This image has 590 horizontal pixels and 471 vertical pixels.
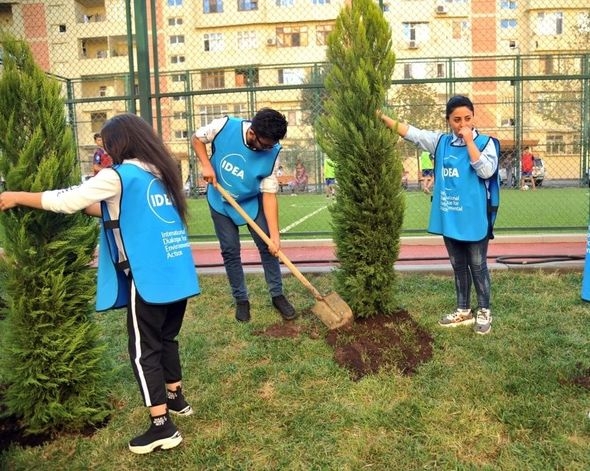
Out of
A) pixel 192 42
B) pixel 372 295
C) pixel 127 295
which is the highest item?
pixel 192 42

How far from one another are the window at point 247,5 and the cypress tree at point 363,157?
3885 centimetres

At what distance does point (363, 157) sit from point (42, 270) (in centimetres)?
237

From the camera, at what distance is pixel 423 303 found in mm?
5156

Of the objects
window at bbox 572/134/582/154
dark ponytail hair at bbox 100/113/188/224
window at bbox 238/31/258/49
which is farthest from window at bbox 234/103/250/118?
window at bbox 238/31/258/49

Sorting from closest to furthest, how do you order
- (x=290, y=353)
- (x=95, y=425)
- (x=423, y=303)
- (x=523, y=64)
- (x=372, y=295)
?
(x=95, y=425) < (x=290, y=353) < (x=372, y=295) < (x=423, y=303) < (x=523, y=64)

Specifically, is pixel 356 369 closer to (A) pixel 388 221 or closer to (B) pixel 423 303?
(A) pixel 388 221

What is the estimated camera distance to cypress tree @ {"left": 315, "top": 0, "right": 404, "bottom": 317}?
→ 4.16 m

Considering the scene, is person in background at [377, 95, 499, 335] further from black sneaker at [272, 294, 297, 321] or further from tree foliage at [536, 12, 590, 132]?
tree foliage at [536, 12, 590, 132]

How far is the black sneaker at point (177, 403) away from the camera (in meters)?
3.25

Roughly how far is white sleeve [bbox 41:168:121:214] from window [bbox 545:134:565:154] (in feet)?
58.0

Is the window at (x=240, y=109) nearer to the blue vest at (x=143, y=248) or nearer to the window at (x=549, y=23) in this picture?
the blue vest at (x=143, y=248)

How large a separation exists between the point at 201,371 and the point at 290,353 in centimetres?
66

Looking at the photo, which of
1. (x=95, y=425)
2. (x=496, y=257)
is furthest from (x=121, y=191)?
(x=496, y=257)

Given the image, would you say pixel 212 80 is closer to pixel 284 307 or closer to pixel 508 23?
pixel 284 307
